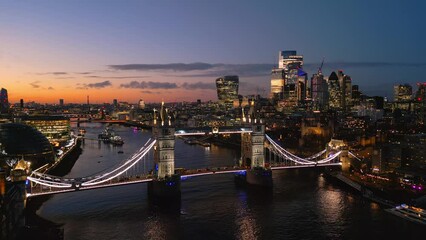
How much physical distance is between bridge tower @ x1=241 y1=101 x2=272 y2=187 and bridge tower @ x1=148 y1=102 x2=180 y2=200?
8.65m

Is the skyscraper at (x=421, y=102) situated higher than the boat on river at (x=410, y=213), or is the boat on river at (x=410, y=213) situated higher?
the skyscraper at (x=421, y=102)

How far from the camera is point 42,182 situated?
32062mm

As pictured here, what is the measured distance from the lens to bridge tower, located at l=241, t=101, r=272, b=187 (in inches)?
1607

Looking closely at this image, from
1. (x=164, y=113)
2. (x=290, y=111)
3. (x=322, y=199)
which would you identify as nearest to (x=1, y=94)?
(x=290, y=111)

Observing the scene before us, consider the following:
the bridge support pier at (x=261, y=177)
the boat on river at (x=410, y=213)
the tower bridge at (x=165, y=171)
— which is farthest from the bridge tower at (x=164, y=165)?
the boat on river at (x=410, y=213)

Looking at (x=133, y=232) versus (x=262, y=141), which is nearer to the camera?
(x=133, y=232)

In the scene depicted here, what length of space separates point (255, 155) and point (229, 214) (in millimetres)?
10642

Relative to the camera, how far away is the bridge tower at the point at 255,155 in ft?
134

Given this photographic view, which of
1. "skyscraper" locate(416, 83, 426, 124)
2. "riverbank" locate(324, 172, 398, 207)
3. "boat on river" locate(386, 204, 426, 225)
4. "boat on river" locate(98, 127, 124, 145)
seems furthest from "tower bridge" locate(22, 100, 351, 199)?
"skyscraper" locate(416, 83, 426, 124)

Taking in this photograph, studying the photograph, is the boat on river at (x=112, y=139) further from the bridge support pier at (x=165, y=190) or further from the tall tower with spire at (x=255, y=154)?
the bridge support pier at (x=165, y=190)

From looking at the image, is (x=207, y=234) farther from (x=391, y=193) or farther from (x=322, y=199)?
(x=391, y=193)

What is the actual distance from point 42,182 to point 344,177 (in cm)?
3011

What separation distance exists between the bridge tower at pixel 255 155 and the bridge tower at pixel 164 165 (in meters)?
→ 8.65

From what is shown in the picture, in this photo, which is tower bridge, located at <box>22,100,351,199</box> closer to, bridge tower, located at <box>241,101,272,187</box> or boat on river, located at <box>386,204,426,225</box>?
bridge tower, located at <box>241,101,272,187</box>
